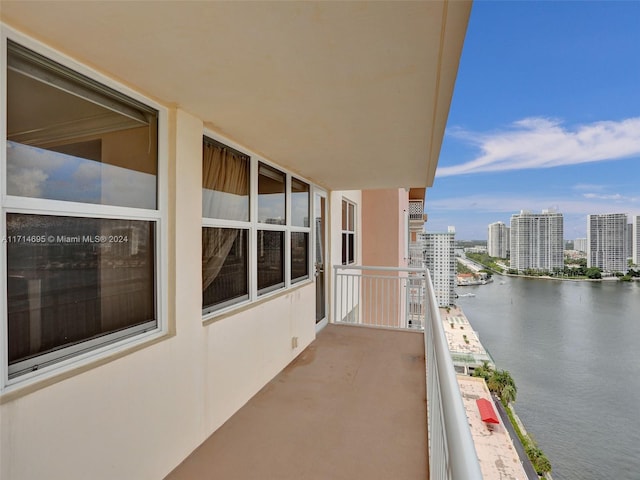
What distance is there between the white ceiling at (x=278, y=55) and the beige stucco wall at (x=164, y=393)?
0.47 metres

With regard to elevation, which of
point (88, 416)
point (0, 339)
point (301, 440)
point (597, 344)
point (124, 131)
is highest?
point (124, 131)

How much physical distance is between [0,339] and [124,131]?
1.12 metres

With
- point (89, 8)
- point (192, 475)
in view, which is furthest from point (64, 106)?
point (192, 475)

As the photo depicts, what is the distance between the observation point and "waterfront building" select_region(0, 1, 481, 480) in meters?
1.13

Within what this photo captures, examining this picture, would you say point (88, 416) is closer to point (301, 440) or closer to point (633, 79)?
point (301, 440)

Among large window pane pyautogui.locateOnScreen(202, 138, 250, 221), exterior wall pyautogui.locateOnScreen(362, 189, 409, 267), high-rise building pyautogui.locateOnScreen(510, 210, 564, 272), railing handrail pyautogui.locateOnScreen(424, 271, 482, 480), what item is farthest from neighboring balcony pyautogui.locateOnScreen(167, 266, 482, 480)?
high-rise building pyautogui.locateOnScreen(510, 210, 564, 272)

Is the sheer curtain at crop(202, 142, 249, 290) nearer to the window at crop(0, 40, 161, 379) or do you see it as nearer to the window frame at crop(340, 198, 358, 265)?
the window at crop(0, 40, 161, 379)

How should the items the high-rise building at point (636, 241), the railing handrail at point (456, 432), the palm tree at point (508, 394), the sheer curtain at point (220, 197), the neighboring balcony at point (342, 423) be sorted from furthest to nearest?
the high-rise building at point (636, 241) < the palm tree at point (508, 394) < the sheer curtain at point (220, 197) < the neighboring balcony at point (342, 423) < the railing handrail at point (456, 432)

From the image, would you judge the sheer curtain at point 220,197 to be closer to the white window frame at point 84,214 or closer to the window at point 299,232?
the white window frame at point 84,214

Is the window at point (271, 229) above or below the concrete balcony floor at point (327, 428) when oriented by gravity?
above

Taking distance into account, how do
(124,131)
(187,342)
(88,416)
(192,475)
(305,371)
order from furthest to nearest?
(305,371)
(187,342)
(192,475)
(124,131)
(88,416)

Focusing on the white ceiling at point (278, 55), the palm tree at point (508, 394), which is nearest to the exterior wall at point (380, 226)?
the white ceiling at point (278, 55)

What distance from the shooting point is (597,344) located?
71.7 feet

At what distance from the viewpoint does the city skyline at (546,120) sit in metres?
26.5
